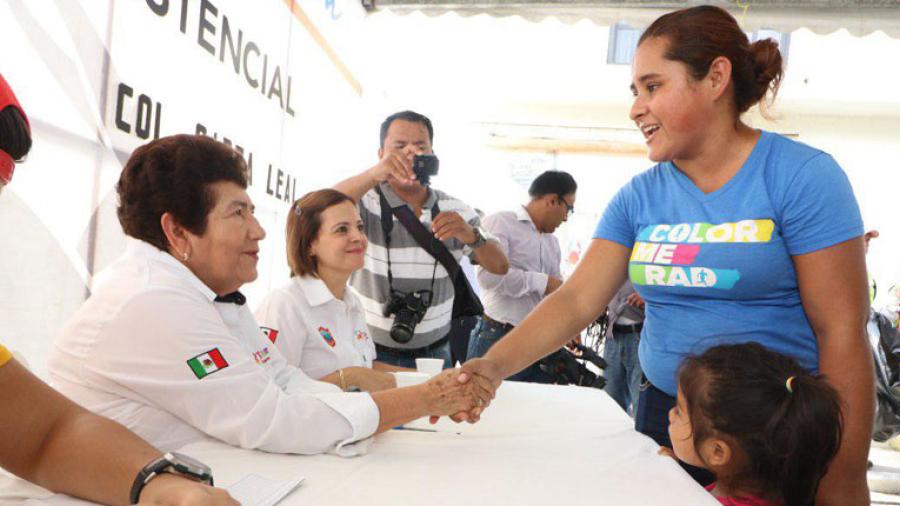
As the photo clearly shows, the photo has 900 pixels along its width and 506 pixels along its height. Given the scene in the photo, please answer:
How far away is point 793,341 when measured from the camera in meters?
1.21

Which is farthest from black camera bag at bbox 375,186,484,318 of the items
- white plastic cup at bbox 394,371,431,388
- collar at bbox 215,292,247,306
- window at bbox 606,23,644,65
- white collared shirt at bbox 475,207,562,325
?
window at bbox 606,23,644,65

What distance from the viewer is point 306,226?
7.13 feet

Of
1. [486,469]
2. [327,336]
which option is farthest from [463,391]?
[327,336]

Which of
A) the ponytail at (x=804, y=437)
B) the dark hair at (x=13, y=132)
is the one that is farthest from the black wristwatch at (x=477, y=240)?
the dark hair at (x=13, y=132)

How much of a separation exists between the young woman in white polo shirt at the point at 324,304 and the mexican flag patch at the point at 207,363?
0.62 m

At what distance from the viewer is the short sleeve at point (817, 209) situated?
1.12 metres

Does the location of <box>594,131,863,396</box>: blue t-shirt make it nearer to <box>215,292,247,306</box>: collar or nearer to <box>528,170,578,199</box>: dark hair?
<box>215,292,247,306</box>: collar

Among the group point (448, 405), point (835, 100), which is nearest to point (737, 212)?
point (448, 405)

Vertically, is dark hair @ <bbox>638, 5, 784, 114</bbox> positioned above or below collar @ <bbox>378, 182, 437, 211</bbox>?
above

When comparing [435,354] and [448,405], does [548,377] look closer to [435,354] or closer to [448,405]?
[435,354]

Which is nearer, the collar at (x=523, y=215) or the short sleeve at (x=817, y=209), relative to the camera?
the short sleeve at (x=817, y=209)

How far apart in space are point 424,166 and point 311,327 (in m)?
0.83

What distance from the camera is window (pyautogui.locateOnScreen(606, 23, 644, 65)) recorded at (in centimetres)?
597

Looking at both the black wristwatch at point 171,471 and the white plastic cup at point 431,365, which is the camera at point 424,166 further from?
the black wristwatch at point 171,471
